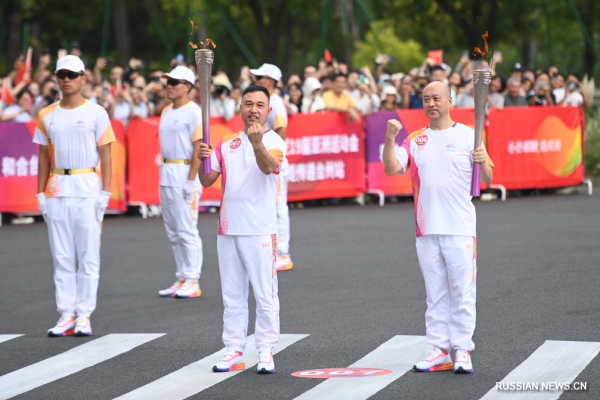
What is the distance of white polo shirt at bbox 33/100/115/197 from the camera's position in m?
8.60

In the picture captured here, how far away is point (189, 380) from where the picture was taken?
6.91 m

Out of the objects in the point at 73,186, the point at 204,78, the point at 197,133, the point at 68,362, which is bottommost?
the point at 68,362

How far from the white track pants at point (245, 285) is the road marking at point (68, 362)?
1.12 meters

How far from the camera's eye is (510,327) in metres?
8.20

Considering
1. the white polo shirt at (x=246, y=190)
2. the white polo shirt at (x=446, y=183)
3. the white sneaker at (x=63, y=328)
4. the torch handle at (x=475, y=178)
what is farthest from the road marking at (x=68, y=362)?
the torch handle at (x=475, y=178)

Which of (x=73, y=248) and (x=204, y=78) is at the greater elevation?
(x=204, y=78)

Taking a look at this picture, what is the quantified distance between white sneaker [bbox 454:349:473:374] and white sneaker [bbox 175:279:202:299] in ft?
13.2

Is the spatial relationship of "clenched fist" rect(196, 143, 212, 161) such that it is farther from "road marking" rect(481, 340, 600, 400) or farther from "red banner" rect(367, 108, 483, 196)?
"red banner" rect(367, 108, 483, 196)

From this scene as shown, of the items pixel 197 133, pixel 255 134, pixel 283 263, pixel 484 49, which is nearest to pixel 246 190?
pixel 255 134

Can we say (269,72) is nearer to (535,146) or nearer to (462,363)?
(462,363)

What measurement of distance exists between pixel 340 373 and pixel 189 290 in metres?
3.70

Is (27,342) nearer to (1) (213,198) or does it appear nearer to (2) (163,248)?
(2) (163,248)

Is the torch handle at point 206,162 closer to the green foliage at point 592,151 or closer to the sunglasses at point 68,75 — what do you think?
the sunglasses at point 68,75

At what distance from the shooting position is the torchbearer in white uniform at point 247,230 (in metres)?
Result: 7.06
